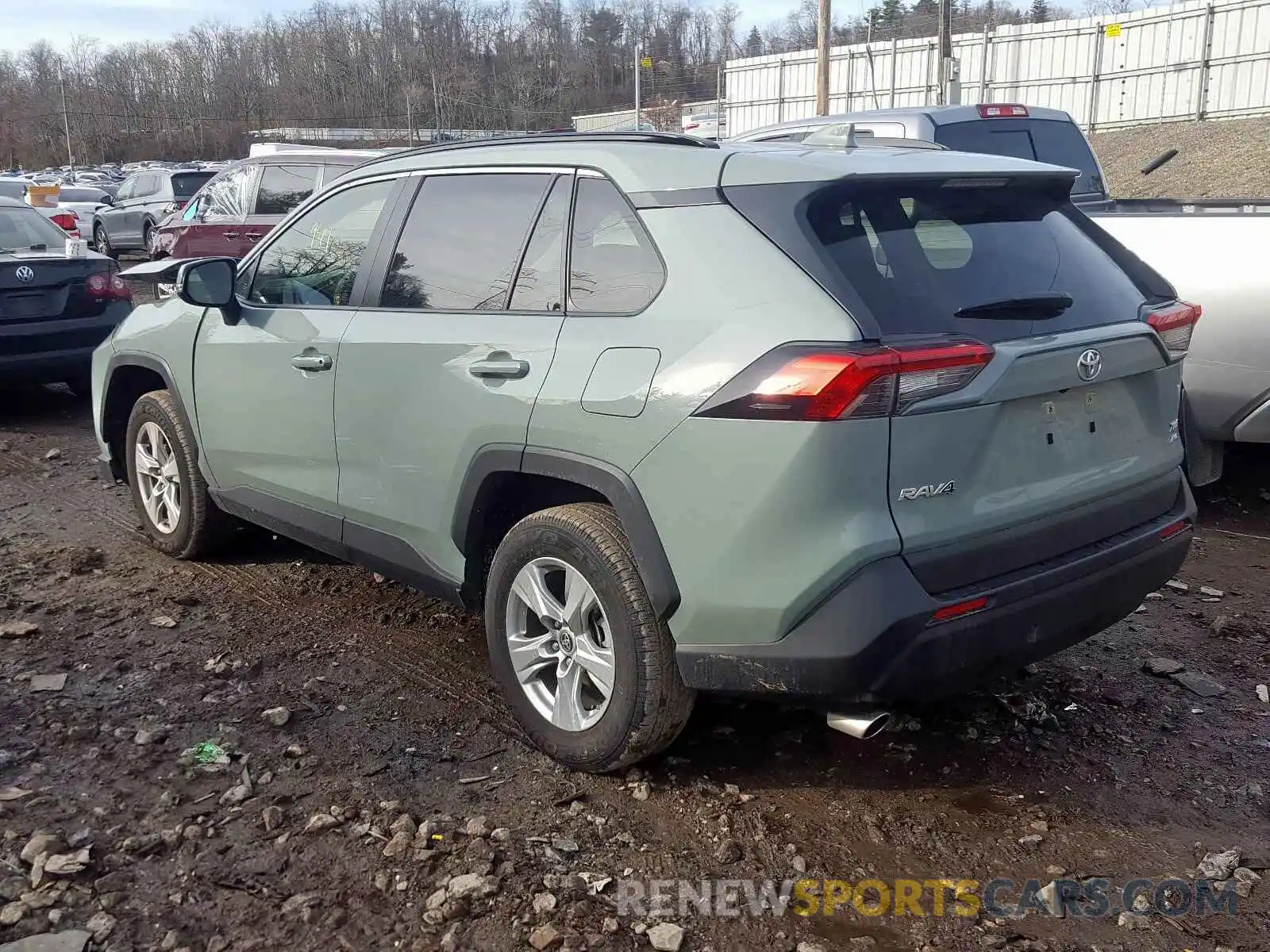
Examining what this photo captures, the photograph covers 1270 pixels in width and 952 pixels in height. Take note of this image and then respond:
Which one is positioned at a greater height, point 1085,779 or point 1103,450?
point 1103,450

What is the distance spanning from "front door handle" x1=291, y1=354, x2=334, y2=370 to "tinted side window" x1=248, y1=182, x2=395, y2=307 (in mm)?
216

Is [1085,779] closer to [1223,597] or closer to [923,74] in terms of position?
[1223,597]

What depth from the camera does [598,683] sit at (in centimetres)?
328

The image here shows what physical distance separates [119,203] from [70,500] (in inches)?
750

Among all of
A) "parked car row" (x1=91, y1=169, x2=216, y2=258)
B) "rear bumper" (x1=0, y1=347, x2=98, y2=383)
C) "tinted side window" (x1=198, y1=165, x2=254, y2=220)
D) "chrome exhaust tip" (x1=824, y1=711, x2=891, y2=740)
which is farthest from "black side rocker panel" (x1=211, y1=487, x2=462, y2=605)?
"parked car row" (x1=91, y1=169, x2=216, y2=258)

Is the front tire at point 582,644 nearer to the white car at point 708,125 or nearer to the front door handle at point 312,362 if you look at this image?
the front door handle at point 312,362

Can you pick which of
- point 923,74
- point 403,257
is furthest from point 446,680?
point 923,74

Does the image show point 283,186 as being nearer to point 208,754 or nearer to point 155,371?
point 155,371

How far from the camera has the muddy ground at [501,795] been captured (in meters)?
2.74

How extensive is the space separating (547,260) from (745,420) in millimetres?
1020

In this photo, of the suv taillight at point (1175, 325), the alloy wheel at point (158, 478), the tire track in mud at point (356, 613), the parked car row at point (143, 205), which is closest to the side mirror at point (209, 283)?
the alloy wheel at point (158, 478)

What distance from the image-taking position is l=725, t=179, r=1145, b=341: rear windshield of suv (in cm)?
283

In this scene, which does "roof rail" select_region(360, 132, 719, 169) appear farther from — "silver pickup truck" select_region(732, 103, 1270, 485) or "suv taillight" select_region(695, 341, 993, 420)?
"silver pickup truck" select_region(732, 103, 1270, 485)

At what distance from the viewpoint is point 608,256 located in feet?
10.7
